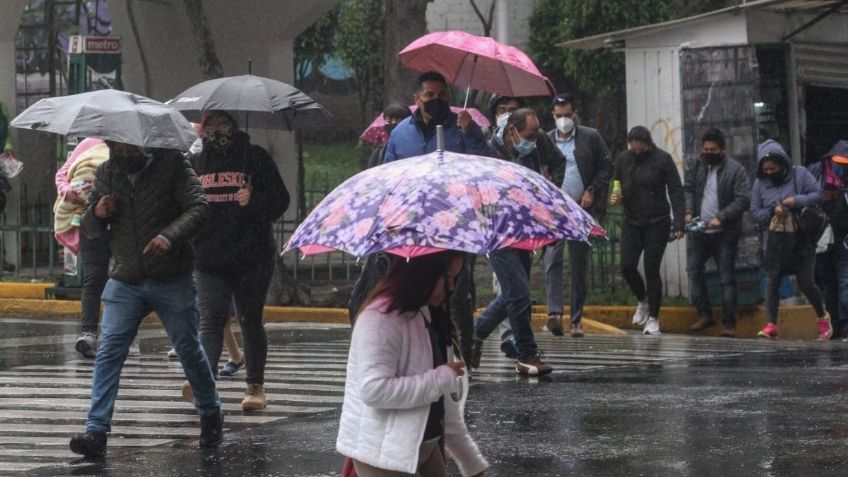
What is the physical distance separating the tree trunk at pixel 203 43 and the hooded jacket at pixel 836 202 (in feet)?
21.2

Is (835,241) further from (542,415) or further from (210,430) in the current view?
(210,430)

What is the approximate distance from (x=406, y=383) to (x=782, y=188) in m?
11.3

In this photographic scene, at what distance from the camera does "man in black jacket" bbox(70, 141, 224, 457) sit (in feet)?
28.2

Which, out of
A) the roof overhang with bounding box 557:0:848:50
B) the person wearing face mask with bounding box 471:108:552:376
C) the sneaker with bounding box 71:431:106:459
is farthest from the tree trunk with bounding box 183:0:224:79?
the sneaker with bounding box 71:431:106:459

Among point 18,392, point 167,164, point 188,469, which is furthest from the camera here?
point 18,392

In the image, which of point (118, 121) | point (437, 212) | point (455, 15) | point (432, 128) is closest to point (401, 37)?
point (432, 128)

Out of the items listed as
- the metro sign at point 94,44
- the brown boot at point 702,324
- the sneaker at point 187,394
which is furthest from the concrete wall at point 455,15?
the sneaker at point 187,394

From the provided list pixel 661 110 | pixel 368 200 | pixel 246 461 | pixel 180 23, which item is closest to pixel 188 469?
pixel 246 461

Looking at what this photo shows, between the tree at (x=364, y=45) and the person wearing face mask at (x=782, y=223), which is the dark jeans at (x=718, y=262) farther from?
the tree at (x=364, y=45)

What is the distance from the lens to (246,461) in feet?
27.7

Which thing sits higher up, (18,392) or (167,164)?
(167,164)

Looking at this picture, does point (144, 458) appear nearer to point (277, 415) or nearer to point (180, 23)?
point (277, 415)

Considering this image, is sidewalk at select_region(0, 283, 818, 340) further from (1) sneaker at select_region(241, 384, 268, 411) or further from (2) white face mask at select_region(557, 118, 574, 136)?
(1) sneaker at select_region(241, 384, 268, 411)

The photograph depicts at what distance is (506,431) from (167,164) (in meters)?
2.29
